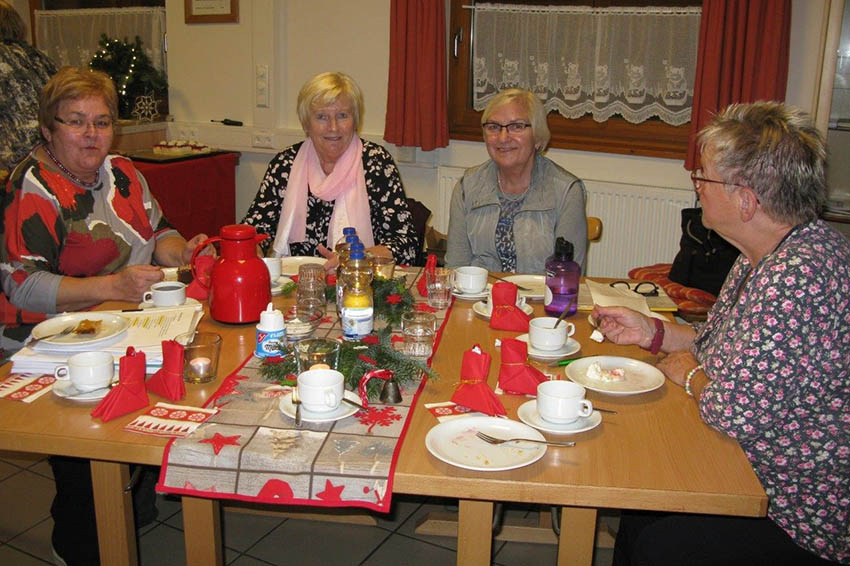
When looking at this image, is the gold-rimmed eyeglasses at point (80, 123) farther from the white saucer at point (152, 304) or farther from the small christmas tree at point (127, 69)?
the small christmas tree at point (127, 69)

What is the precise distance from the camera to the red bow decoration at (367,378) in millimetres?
1569

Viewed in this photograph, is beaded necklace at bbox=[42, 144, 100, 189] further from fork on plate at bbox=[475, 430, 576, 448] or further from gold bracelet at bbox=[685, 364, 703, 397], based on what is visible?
gold bracelet at bbox=[685, 364, 703, 397]

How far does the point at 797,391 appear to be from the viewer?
1.48m

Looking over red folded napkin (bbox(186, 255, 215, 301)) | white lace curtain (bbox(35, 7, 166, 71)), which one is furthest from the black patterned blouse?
white lace curtain (bbox(35, 7, 166, 71))

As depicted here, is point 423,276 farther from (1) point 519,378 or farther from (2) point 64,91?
(2) point 64,91

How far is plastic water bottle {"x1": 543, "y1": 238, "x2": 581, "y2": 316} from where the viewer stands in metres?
2.18

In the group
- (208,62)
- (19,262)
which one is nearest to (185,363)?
(19,262)

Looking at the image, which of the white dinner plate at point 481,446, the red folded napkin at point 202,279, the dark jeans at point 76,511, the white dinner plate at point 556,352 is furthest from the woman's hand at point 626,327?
the dark jeans at point 76,511

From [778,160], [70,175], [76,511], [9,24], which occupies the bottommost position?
[76,511]

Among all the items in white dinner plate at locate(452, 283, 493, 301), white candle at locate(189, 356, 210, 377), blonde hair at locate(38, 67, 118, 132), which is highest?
blonde hair at locate(38, 67, 118, 132)

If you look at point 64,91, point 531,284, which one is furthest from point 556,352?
point 64,91

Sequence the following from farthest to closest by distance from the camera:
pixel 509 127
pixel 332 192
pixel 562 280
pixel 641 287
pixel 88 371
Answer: pixel 332 192
pixel 509 127
pixel 641 287
pixel 562 280
pixel 88 371

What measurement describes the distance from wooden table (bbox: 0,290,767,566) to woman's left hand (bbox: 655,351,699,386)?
0.03 m

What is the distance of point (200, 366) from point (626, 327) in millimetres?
1028
